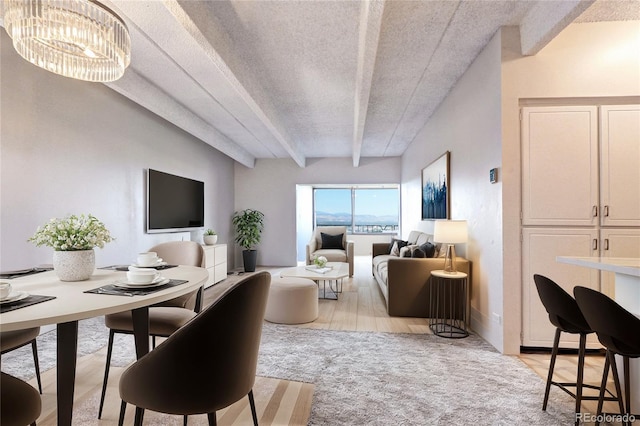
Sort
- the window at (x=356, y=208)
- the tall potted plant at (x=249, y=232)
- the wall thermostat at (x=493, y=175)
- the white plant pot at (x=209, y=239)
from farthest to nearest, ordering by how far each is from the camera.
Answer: the window at (x=356, y=208), the tall potted plant at (x=249, y=232), the white plant pot at (x=209, y=239), the wall thermostat at (x=493, y=175)

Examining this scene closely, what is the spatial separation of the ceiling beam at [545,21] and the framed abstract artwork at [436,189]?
5.19ft

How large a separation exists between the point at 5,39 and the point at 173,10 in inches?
65.6

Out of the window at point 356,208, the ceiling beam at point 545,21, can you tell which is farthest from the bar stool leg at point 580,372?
the window at point 356,208

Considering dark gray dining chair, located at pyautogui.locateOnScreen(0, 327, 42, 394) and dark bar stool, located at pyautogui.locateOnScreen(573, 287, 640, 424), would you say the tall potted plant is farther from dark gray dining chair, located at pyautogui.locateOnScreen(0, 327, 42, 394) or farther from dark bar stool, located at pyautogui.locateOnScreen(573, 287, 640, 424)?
dark bar stool, located at pyautogui.locateOnScreen(573, 287, 640, 424)

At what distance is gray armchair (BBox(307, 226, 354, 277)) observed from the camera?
19.7 feet

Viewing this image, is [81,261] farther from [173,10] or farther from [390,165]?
[390,165]

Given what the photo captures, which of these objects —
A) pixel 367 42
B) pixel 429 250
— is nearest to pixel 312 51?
pixel 367 42

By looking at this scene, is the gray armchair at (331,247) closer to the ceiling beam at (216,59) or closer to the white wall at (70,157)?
the ceiling beam at (216,59)

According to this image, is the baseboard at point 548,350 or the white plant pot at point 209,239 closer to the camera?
the baseboard at point 548,350

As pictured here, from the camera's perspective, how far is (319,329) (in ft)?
10.6

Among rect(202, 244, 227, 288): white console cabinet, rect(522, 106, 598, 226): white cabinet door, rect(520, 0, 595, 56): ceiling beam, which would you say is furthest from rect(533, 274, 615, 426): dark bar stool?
rect(202, 244, 227, 288): white console cabinet

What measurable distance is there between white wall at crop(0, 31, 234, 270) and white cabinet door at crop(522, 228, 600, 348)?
415 cm

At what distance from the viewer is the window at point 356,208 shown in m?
10.1

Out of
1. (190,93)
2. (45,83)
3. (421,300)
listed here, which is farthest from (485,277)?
(45,83)
